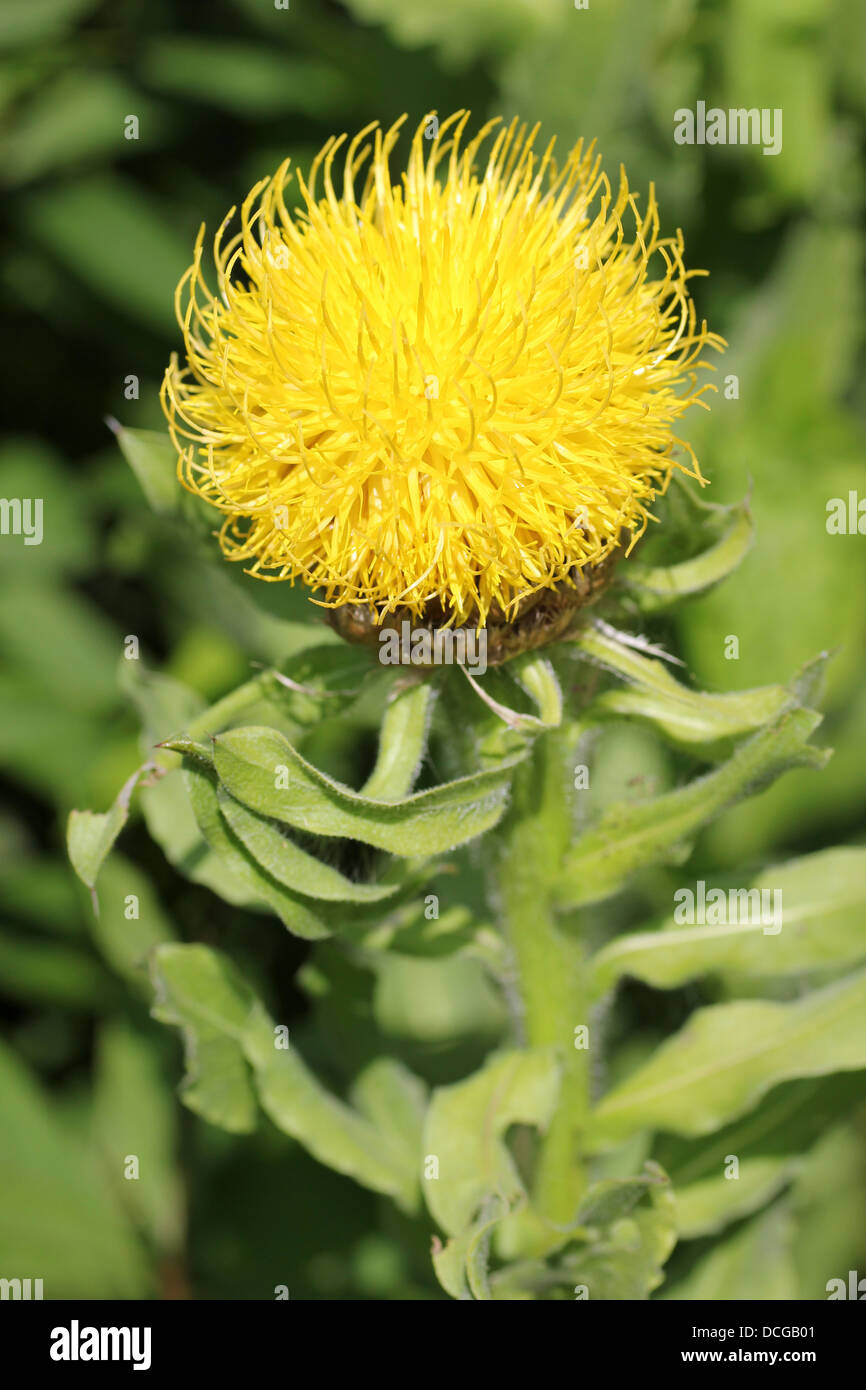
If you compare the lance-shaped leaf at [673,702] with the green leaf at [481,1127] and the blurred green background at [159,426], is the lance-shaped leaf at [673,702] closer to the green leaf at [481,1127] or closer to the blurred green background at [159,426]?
the green leaf at [481,1127]

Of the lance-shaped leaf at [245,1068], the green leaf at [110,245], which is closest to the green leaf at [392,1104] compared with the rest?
the lance-shaped leaf at [245,1068]

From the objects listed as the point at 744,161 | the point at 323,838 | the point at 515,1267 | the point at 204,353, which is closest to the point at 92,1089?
the point at 515,1267

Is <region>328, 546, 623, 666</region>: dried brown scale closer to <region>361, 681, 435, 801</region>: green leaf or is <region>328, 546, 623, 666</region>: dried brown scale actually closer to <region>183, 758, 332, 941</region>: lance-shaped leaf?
<region>361, 681, 435, 801</region>: green leaf

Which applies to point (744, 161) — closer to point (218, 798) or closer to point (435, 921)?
point (435, 921)

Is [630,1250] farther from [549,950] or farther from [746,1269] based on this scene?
[746,1269]

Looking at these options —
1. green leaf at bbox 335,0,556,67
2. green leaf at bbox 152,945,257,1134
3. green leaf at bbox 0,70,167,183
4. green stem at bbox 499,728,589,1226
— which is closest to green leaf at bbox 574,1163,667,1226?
green stem at bbox 499,728,589,1226

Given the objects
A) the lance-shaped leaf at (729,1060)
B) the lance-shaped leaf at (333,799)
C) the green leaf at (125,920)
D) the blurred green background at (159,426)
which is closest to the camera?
the lance-shaped leaf at (333,799)
